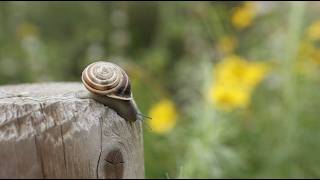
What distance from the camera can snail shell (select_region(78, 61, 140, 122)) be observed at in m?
1.81

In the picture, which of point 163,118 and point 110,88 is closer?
point 110,88

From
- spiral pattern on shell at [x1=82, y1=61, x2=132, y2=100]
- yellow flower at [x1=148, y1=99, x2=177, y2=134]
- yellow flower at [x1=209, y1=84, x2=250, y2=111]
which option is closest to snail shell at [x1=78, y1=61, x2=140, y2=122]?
spiral pattern on shell at [x1=82, y1=61, x2=132, y2=100]

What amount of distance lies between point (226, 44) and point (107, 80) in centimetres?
327

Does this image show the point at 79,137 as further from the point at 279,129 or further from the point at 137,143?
the point at 279,129

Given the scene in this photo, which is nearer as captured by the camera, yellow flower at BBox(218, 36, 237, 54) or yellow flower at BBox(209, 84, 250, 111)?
yellow flower at BBox(209, 84, 250, 111)

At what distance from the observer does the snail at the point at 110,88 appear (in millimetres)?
1814

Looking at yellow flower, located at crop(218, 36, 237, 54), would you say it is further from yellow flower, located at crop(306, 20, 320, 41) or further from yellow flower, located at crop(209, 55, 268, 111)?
yellow flower, located at crop(306, 20, 320, 41)

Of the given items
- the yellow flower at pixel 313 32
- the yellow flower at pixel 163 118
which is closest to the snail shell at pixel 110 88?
the yellow flower at pixel 163 118

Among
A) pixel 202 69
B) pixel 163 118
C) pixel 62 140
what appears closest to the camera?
pixel 62 140

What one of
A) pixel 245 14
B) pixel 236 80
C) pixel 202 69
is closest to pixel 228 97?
pixel 236 80

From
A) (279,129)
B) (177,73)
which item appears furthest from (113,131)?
(177,73)

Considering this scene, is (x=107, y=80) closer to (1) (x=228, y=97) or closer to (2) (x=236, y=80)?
(1) (x=228, y=97)

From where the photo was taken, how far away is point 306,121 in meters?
4.37

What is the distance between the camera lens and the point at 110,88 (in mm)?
1856
